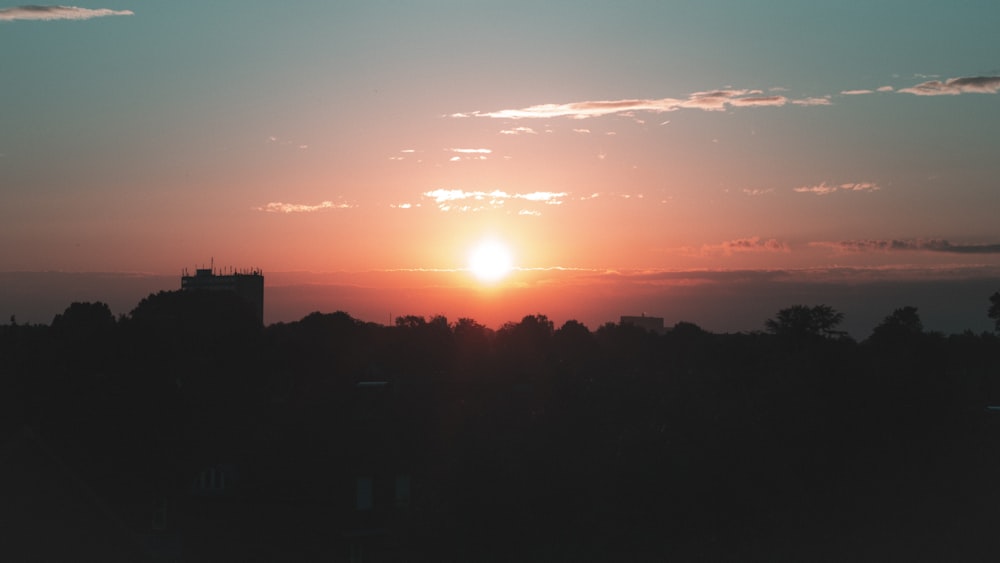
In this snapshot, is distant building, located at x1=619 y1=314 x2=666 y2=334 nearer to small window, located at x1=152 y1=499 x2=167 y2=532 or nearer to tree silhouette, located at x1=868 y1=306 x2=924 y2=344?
tree silhouette, located at x1=868 y1=306 x2=924 y2=344

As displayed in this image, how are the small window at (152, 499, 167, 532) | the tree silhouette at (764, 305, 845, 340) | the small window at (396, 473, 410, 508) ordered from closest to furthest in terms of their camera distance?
the small window at (152, 499, 167, 532), the small window at (396, 473, 410, 508), the tree silhouette at (764, 305, 845, 340)

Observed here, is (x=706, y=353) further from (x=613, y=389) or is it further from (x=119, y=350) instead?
(x=119, y=350)

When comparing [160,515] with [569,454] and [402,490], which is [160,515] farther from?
[569,454]

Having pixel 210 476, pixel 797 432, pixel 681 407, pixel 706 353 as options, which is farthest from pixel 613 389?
pixel 706 353

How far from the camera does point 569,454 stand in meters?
48.9

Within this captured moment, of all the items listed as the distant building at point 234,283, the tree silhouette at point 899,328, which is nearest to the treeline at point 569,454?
the tree silhouette at point 899,328

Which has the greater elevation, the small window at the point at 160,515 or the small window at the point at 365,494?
the small window at the point at 365,494

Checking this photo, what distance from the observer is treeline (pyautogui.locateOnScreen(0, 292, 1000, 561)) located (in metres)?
45.6

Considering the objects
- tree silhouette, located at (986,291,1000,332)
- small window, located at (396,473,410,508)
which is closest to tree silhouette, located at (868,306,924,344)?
tree silhouette, located at (986,291,1000,332)

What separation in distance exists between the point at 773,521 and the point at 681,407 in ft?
23.4

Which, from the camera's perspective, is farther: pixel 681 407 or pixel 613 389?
pixel 613 389

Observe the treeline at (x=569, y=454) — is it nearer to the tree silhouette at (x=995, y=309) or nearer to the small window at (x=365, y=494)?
the small window at (x=365, y=494)

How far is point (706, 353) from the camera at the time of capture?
117 meters

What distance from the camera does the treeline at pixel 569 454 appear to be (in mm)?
45625
